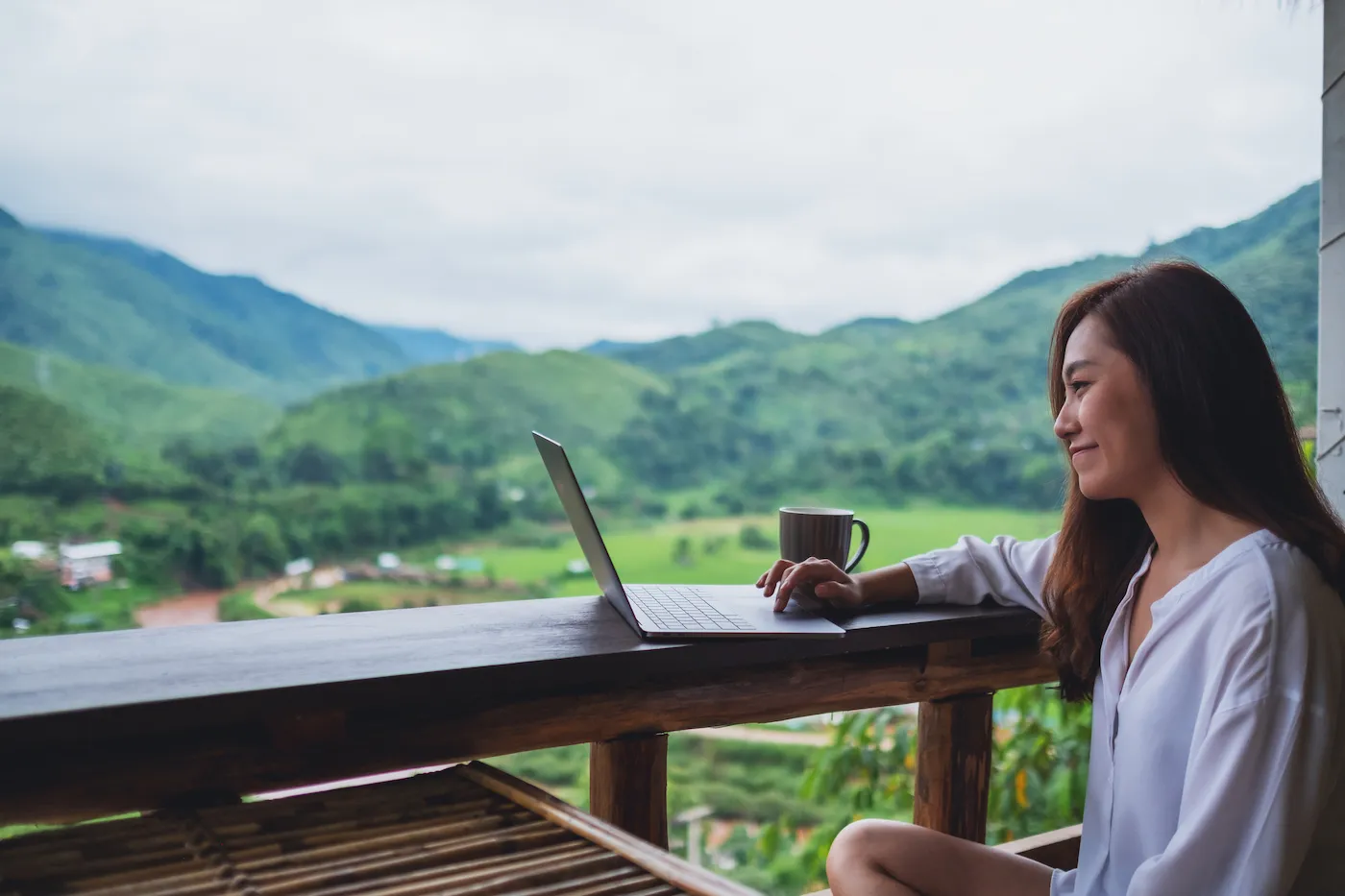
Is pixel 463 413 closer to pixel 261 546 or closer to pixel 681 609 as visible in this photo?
pixel 261 546

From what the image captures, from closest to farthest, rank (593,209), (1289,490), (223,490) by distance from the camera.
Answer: (1289,490) < (223,490) < (593,209)

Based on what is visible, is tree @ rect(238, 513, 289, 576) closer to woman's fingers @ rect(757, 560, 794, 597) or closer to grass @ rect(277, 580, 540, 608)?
grass @ rect(277, 580, 540, 608)

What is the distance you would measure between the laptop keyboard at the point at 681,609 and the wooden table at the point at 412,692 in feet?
0.14

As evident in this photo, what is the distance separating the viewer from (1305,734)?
859 millimetres

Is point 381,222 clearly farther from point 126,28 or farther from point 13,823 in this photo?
point 13,823

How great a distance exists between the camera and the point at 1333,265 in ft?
5.74

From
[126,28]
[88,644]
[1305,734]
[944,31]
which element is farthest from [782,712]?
[944,31]

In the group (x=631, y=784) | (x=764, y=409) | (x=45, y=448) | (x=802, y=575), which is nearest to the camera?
(x=631, y=784)

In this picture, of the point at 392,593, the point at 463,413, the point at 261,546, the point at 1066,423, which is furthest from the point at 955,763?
the point at 463,413

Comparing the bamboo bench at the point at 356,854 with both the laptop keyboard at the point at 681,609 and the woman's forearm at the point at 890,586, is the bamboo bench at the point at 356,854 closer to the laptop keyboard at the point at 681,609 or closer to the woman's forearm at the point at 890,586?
the laptop keyboard at the point at 681,609

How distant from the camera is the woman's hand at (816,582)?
1412 mm

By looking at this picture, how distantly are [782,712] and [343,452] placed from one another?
6322mm

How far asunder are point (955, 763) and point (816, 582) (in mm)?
456

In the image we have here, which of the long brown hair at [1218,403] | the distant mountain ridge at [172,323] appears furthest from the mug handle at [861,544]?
the distant mountain ridge at [172,323]
